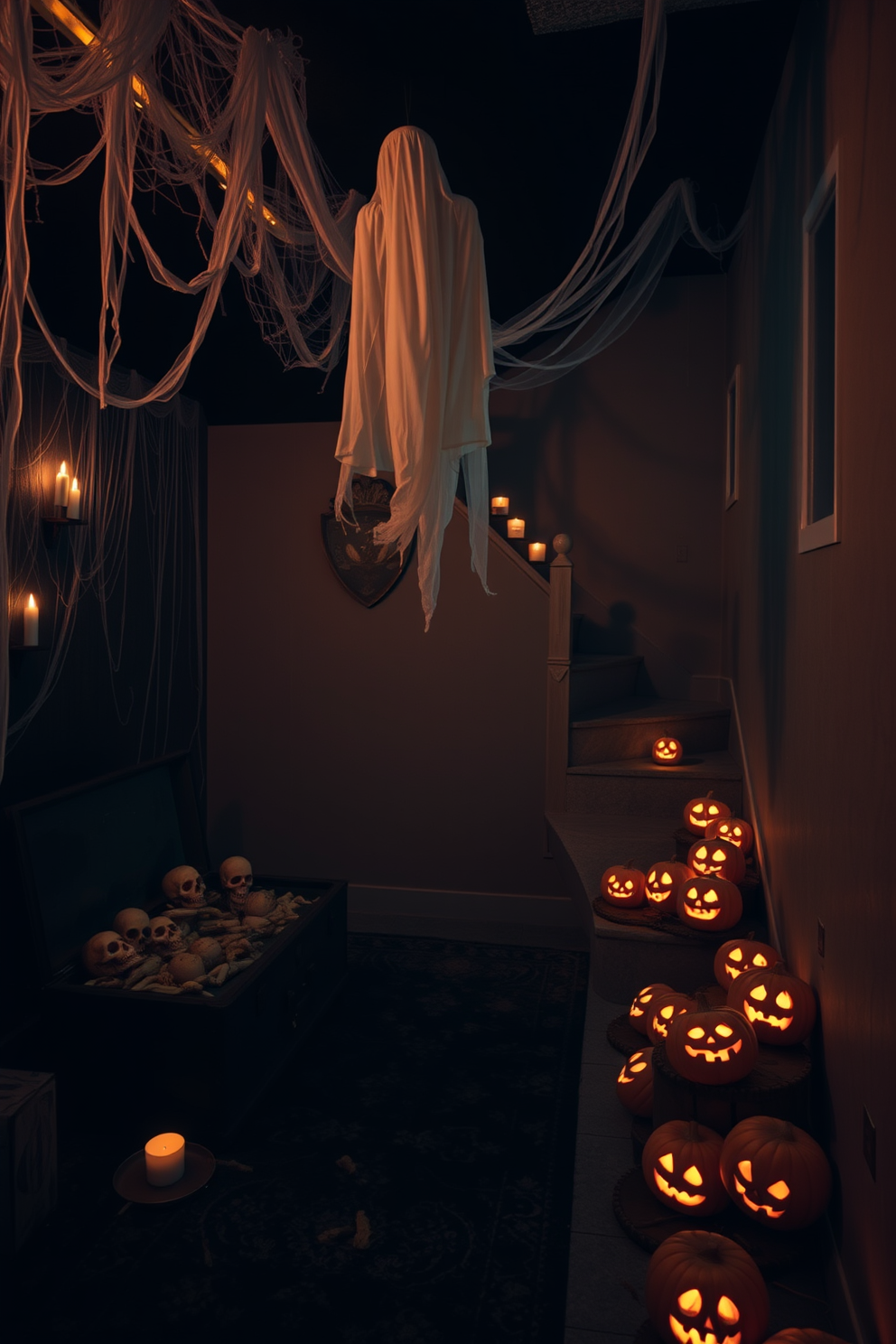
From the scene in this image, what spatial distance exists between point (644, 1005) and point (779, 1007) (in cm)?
57

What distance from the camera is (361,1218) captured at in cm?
231

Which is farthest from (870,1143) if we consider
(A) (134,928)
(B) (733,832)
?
(A) (134,928)

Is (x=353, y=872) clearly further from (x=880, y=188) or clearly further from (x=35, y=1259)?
(x=880, y=188)

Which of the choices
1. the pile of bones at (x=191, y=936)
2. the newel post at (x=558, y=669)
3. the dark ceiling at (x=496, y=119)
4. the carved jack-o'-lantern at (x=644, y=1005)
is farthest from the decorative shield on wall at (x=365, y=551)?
the carved jack-o'-lantern at (x=644, y=1005)

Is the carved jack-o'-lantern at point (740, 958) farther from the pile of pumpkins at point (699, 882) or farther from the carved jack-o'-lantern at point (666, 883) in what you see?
the carved jack-o'-lantern at point (666, 883)

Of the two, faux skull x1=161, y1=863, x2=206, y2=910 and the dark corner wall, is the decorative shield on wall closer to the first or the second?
faux skull x1=161, y1=863, x2=206, y2=910

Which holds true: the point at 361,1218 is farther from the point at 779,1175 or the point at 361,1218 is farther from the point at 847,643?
the point at 847,643

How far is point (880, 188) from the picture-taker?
65.3 inches

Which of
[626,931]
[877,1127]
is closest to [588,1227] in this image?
[877,1127]

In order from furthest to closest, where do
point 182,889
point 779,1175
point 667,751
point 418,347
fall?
point 667,751, point 182,889, point 418,347, point 779,1175

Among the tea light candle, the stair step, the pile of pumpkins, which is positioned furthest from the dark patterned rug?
the stair step

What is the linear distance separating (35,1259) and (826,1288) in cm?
188

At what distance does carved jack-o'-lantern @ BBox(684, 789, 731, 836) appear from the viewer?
350 cm

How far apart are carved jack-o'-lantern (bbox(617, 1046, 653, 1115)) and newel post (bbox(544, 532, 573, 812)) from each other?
176cm
